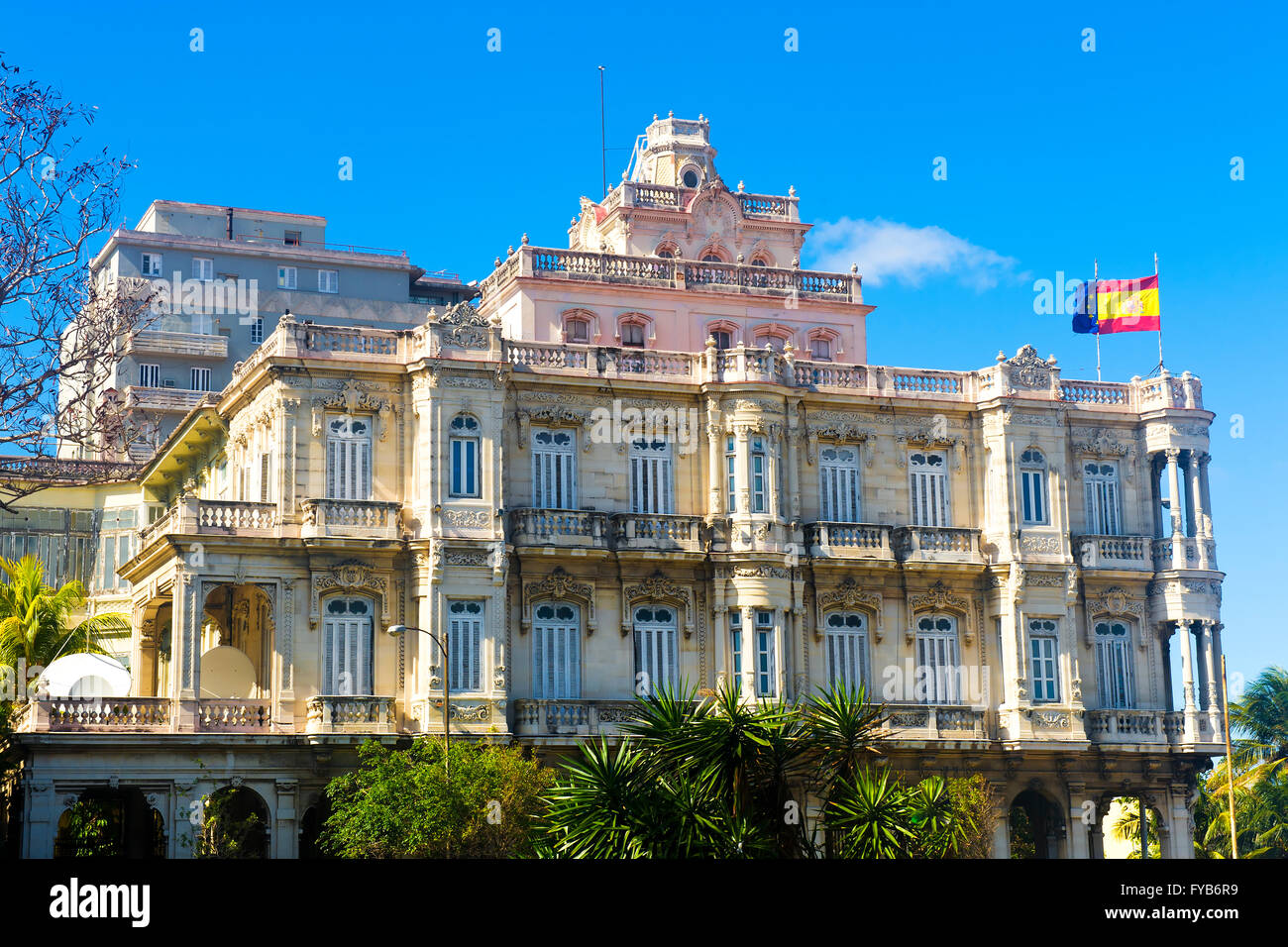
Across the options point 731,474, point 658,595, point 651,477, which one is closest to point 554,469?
point 651,477

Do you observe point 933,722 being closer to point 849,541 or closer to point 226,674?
point 849,541

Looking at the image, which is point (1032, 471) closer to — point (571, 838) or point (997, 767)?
point (997, 767)

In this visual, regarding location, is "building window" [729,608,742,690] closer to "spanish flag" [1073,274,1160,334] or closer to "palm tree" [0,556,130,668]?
"spanish flag" [1073,274,1160,334]

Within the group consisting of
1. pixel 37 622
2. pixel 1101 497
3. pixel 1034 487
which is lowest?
pixel 37 622

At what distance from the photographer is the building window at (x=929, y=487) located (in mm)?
55562

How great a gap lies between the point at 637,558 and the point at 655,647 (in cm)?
268

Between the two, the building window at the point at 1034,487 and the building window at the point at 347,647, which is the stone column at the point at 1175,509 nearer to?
the building window at the point at 1034,487

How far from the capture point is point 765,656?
52031 millimetres

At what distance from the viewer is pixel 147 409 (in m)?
79.9

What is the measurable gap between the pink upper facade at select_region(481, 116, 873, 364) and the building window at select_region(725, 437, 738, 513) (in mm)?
7532

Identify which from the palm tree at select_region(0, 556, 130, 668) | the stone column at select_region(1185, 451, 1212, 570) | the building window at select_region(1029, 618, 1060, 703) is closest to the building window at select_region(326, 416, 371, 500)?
the palm tree at select_region(0, 556, 130, 668)

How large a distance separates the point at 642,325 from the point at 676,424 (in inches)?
293

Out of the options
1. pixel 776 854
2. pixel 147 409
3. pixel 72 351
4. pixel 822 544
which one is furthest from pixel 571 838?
pixel 147 409

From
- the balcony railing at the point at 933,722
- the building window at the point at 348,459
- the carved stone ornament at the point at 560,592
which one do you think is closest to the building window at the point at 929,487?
the balcony railing at the point at 933,722
